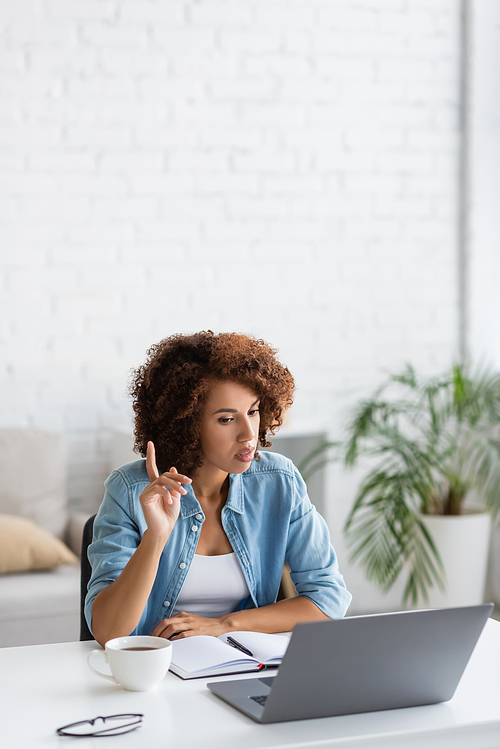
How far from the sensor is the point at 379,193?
141 inches

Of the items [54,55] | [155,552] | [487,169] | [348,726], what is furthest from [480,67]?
[348,726]

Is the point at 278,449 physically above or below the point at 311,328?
below

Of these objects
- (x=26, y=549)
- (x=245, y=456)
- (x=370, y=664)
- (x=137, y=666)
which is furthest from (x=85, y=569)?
(x=26, y=549)

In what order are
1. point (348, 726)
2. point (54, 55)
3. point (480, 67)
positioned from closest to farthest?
point (348, 726)
point (54, 55)
point (480, 67)

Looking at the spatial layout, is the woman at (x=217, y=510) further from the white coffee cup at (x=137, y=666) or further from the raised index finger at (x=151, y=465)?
the white coffee cup at (x=137, y=666)

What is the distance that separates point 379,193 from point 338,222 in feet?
0.71

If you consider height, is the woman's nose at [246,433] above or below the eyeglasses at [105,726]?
above

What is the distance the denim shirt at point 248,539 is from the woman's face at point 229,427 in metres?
0.09

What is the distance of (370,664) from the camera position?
99cm

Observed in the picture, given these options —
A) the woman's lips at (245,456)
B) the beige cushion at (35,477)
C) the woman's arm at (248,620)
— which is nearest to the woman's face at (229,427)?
the woman's lips at (245,456)

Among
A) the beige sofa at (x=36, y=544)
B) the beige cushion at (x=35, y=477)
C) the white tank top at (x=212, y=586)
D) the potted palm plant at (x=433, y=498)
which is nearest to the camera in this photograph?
the white tank top at (x=212, y=586)

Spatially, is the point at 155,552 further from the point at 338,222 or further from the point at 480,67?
the point at 480,67

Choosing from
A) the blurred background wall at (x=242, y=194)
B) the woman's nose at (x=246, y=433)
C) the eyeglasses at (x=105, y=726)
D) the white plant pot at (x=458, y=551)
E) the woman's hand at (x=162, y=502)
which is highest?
the blurred background wall at (x=242, y=194)

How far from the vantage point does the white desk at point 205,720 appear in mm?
949
